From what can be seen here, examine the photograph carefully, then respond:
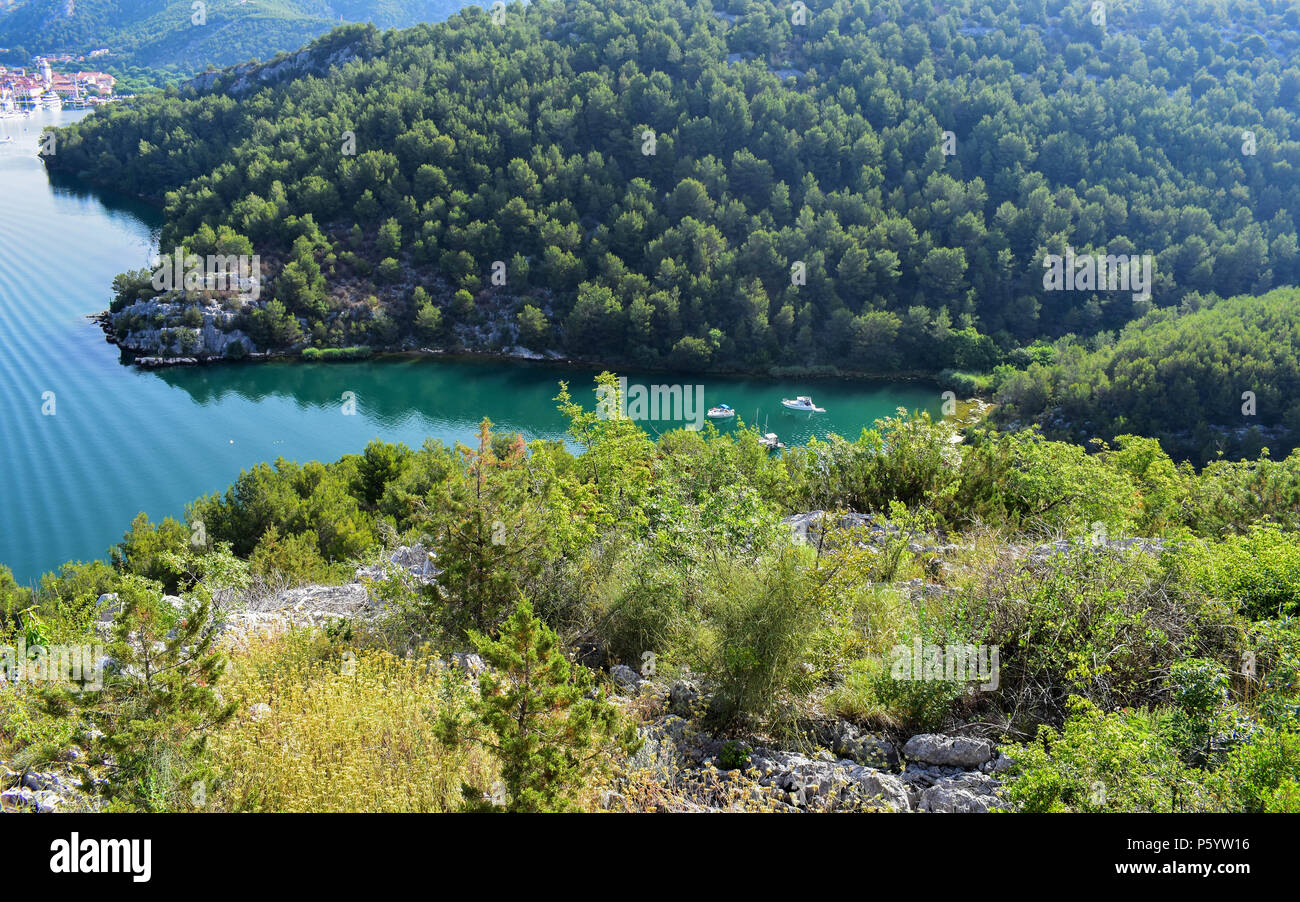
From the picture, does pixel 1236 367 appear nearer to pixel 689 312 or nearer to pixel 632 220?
pixel 689 312

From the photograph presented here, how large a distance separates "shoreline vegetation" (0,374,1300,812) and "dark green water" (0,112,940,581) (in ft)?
66.3

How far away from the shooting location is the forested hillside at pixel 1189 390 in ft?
111

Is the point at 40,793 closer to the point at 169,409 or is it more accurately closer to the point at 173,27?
the point at 169,409

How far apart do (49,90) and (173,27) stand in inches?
1068

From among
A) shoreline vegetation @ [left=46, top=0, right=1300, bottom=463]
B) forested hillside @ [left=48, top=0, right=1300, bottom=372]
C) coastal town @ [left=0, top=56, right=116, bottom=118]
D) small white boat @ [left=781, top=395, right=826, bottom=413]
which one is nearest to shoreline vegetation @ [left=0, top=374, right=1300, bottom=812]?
small white boat @ [left=781, top=395, right=826, bottom=413]

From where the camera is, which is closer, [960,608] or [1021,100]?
[960,608]

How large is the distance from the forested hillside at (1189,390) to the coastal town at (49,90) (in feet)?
406

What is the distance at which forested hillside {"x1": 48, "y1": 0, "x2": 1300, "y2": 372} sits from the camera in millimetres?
45188

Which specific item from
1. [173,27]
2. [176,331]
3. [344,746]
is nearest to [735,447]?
[344,746]

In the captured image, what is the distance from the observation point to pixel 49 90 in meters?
116

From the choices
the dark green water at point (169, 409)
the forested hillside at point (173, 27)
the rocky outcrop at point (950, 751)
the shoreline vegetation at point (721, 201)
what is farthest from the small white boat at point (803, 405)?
the forested hillside at point (173, 27)
